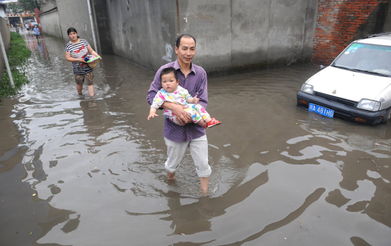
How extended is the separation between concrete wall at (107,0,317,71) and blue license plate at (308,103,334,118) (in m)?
3.87

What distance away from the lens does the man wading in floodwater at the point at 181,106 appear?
2.83 meters

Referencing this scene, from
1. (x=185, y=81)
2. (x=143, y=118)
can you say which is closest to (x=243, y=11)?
(x=143, y=118)

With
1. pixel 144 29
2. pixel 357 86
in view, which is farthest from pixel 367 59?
pixel 144 29

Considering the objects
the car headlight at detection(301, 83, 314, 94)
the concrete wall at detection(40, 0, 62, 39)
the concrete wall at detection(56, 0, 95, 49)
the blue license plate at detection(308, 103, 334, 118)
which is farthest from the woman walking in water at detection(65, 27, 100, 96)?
the concrete wall at detection(40, 0, 62, 39)

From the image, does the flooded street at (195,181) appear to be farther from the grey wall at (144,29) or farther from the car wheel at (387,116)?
the grey wall at (144,29)

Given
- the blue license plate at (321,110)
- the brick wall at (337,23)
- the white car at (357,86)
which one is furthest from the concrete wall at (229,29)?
Answer: the blue license plate at (321,110)

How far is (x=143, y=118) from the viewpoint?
6.08 m

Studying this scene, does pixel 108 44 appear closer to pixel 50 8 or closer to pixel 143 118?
pixel 143 118

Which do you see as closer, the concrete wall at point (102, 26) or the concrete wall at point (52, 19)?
the concrete wall at point (102, 26)

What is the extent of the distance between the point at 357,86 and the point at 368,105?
51 cm

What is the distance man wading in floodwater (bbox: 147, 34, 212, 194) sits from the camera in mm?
2834

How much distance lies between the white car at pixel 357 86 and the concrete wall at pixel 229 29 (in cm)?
349

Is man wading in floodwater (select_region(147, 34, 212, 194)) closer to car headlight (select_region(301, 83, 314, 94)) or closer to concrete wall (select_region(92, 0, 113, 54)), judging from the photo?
car headlight (select_region(301, 83, 314, 94))

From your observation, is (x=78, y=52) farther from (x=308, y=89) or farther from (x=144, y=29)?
(x=308, y=89)
